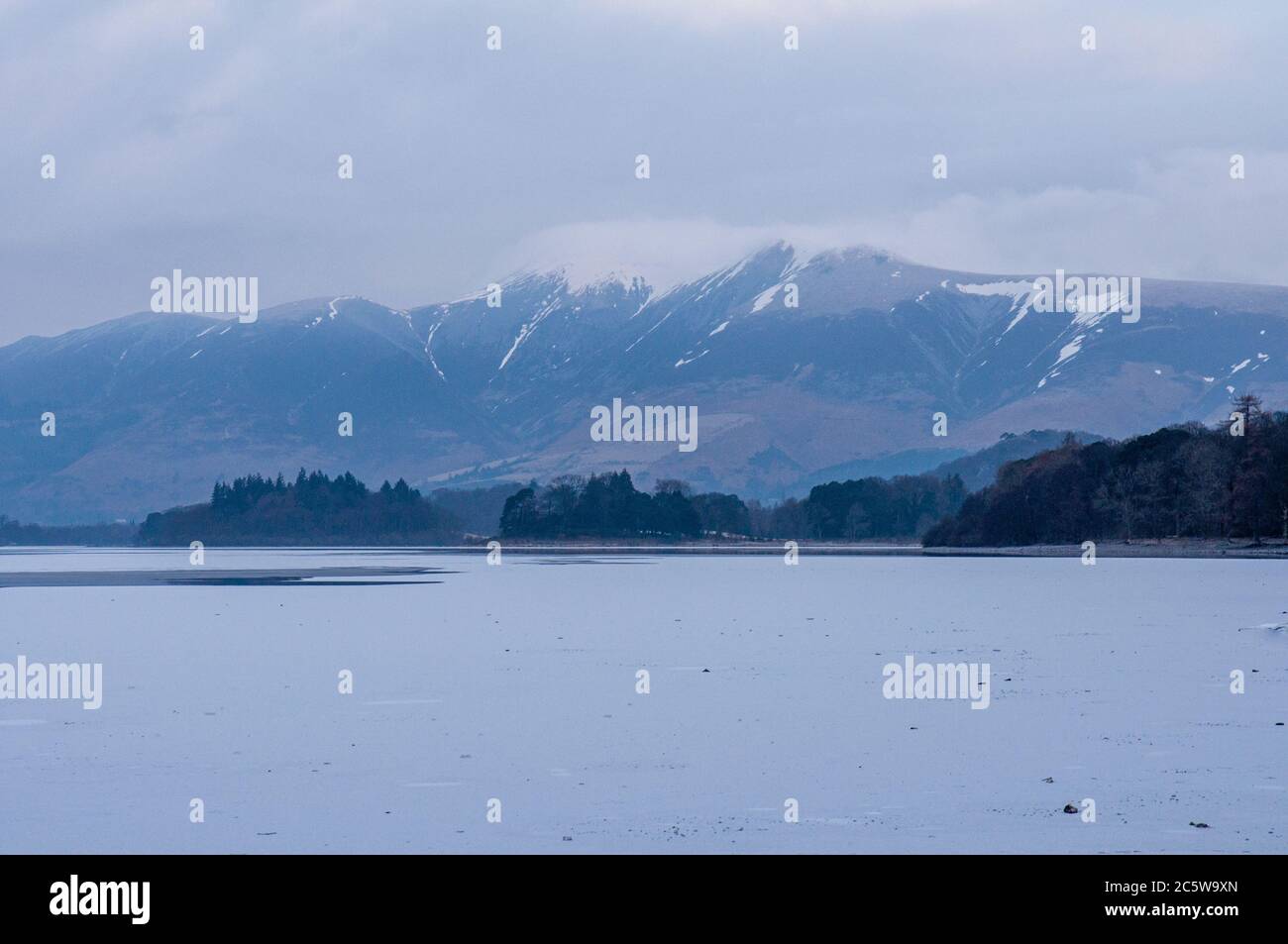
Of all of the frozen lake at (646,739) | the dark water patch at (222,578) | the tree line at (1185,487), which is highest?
the tree line at (1185,487)

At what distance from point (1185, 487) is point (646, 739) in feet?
516

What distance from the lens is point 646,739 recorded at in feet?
86.1

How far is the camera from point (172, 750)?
2514 cm

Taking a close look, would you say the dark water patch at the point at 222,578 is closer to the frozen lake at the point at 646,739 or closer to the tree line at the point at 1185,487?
the frozen lake at the point at 646,739

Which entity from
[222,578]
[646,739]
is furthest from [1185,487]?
[646,739]

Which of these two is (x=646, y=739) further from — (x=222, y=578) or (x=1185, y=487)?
(x=1185, y=487)

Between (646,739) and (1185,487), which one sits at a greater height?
(1185,487)

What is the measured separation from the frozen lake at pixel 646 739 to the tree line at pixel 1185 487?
11546cm

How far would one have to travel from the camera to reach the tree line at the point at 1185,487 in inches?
6344

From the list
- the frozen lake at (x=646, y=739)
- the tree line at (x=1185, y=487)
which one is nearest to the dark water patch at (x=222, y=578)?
the frozen lake at (x=646, y=739)

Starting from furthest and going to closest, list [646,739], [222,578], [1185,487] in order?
[1185,487]
[222,578]
[646,739]
